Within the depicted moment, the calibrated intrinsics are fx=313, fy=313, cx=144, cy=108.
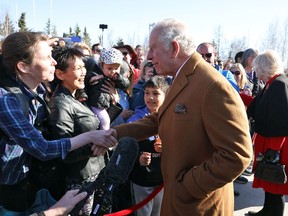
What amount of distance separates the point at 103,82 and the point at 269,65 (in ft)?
7.83

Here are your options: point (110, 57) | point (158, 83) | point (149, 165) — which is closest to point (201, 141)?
point (149, 165)

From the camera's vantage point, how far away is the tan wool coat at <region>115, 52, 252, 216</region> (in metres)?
1.89

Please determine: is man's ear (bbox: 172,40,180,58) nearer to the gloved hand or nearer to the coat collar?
the coat collar

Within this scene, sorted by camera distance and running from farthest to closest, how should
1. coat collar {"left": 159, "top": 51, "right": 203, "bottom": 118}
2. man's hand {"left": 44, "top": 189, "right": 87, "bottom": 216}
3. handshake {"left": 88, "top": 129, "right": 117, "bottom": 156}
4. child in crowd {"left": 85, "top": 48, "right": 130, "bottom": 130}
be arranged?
child in crowd {"left": 85, "top": 48, "right": 130, "bottom": 130} < handshake {"left": 88, "top": 129, "right": 117, "bottom": 156} < coat collar {"left": 159, "top": 51, "right": 203, "bottom": 118} < man's hand {"left": 44, "top": 189, "right": 87, "bottom": 216}

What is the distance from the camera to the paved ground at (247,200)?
4.97 meters

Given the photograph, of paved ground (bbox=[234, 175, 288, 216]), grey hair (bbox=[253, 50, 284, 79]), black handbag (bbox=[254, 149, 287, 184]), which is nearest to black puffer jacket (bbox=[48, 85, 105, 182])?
black handbag (bbox=[254, 149, 287, 184])

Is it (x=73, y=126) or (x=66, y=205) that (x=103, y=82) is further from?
(x=66, y=205)

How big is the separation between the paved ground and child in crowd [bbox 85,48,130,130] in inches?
111

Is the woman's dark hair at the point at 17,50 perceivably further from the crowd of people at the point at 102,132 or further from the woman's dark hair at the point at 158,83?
the woman's dark hair at the point at 158,83

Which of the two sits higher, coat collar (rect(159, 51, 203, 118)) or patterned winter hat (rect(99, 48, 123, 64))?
coat collar (rect(159, 51, 203, 118))

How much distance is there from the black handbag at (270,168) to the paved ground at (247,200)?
110 centimetres

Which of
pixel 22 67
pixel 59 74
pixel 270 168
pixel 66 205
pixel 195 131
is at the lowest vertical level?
pixel 270 168

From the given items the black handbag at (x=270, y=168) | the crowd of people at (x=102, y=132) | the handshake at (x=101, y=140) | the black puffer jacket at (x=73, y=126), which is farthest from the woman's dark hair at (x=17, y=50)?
the black handbag at (x=270, y=168)

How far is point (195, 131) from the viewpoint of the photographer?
202cm
